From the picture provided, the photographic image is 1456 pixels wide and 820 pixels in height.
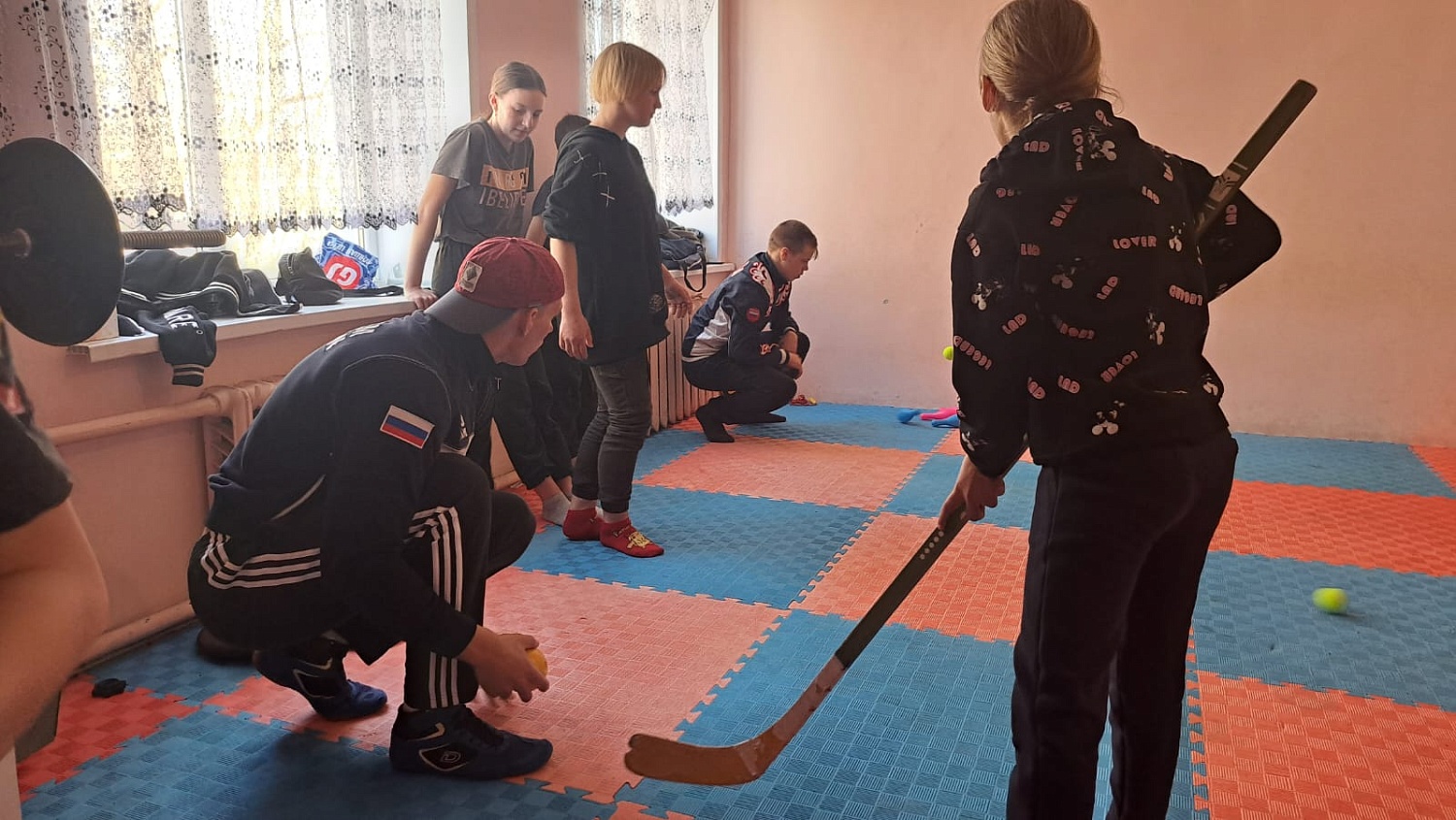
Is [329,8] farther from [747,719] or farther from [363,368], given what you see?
[747,719]

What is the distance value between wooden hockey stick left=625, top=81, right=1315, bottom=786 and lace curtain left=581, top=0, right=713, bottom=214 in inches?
114

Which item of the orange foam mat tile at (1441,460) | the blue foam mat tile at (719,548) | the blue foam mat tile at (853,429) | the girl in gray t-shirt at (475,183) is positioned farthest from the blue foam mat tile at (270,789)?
the orange foam mat tile at (1441,460)

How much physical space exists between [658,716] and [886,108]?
11.5 feet

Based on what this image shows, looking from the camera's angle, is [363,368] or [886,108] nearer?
[363,368]

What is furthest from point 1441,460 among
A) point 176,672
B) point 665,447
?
point 176,672

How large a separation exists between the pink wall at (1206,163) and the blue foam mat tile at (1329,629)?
6.07 ft

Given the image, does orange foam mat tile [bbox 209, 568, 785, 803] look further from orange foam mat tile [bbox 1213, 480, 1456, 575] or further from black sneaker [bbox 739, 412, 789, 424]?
black sneaker [bbox 739, 412, 789, 424]

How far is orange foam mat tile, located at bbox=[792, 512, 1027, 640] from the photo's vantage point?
2.38 meters

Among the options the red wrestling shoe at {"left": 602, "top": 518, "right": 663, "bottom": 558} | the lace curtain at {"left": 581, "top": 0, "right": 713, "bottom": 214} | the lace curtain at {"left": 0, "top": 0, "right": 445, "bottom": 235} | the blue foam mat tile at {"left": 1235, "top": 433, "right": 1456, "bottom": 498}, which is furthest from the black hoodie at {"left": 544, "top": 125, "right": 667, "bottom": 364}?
the blue foam mat tile at {"left": 1235, "top": 433, "right": 1456, "bottom": 498}

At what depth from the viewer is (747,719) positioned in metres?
1.91

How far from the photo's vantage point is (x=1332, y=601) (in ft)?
8.02

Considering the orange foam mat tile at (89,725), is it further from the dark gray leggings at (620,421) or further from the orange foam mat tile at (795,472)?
the orange foam mat tile at (795,472)

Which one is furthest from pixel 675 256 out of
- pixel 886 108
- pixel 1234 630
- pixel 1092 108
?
pixel 1092 108

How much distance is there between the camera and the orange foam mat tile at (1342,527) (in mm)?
2850
